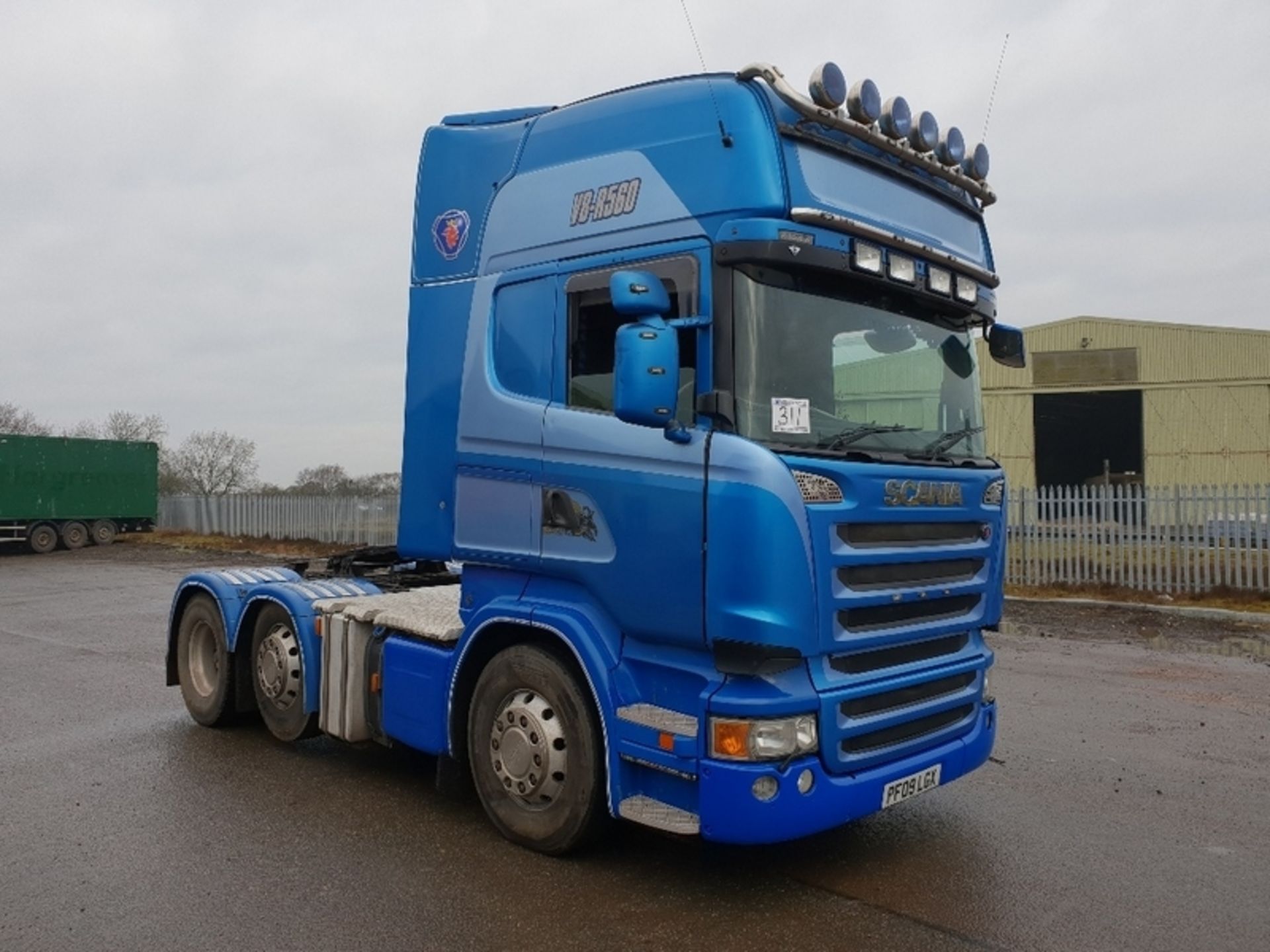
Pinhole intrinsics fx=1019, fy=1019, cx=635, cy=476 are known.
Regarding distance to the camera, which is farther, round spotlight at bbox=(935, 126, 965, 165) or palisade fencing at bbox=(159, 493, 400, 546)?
palisade fencing at bbox=(159, 493, 400, 546)

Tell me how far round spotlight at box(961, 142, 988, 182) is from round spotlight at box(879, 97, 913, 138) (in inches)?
24.7

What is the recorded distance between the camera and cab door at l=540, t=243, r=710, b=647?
4113 millimetres

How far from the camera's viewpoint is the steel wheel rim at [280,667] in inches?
255

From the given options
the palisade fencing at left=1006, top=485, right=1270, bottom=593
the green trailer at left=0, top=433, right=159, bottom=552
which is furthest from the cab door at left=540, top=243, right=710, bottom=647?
the green trailer at left=0, top=433, right=159, bottom=552

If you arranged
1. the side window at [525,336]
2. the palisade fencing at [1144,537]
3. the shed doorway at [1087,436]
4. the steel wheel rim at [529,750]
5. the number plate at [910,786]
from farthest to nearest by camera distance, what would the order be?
the shed doorway at [1087,436], the palisade fencing at [1144,537], the side window at [525,336], the steel wheel rim at [529,750], the number plate at [910,786]

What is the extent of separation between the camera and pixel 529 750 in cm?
468

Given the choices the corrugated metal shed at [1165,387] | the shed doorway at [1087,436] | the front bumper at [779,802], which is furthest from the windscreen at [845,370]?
the shed doorway at [1087,436]

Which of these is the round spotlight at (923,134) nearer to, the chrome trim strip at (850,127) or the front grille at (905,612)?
the chrome trim strip at (850,127)

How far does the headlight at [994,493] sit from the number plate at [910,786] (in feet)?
4.18

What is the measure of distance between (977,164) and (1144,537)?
1314cm

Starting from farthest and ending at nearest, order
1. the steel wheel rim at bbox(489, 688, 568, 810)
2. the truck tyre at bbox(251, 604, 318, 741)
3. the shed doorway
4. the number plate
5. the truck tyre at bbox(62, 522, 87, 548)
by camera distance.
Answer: the shed doorway
the truck tyre at bbox(62, 522, 87, 548)
the truck tyre at bbox(251, 604, 318, 741)
the steel wheel rim at bbox(489, 688, 568, 810)
the number plate

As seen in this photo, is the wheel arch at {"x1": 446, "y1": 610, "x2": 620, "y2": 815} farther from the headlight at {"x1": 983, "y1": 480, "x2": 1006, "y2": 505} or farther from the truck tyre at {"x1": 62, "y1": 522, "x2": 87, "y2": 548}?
the truck tyre at {"x1": 62, "y1": 522, "x2": 87, "y2": 548}

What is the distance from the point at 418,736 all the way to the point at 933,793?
9.62 feet

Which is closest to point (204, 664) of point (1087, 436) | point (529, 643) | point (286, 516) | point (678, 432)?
point (529, 643)
